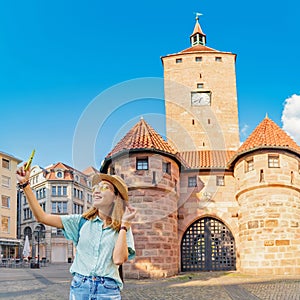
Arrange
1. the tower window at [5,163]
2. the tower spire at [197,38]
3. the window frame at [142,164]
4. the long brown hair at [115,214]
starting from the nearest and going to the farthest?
1. the long brown hair at [115,214]
2. the window frame at [142,164]
3. the tower spire at [197,38]
4. the tower window at [5,163]

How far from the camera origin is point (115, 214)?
3326 millimetres

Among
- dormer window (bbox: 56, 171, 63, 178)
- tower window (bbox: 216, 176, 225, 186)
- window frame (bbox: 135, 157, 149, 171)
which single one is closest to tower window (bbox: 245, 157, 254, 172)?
tower window (bbox: 216, 176, 225, 186)

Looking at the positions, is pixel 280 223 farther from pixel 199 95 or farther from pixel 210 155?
pixel 199 95

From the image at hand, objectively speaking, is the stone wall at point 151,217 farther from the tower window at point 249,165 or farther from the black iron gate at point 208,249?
the tower window at point 249,165

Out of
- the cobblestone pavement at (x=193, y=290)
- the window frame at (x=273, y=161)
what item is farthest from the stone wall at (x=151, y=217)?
the window frame at (x=273, y=161)

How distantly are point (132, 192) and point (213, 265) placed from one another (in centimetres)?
557

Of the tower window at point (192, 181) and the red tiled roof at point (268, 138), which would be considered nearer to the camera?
the red tiled roof at point (268, 138)

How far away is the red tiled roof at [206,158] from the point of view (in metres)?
22.3

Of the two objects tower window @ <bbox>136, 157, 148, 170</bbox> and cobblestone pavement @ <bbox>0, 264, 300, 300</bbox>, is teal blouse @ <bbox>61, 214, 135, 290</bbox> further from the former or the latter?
tower window @ <bbox>136, 157, 148, 170</bbox>

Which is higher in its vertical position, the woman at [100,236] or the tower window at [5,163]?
the tower window at [5,163]

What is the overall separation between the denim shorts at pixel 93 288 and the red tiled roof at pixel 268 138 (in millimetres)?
16741

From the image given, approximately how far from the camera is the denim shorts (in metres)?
3.13

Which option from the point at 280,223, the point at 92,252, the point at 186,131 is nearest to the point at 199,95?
the point at 186,131

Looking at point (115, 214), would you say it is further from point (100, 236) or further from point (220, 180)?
point (220, 180)
